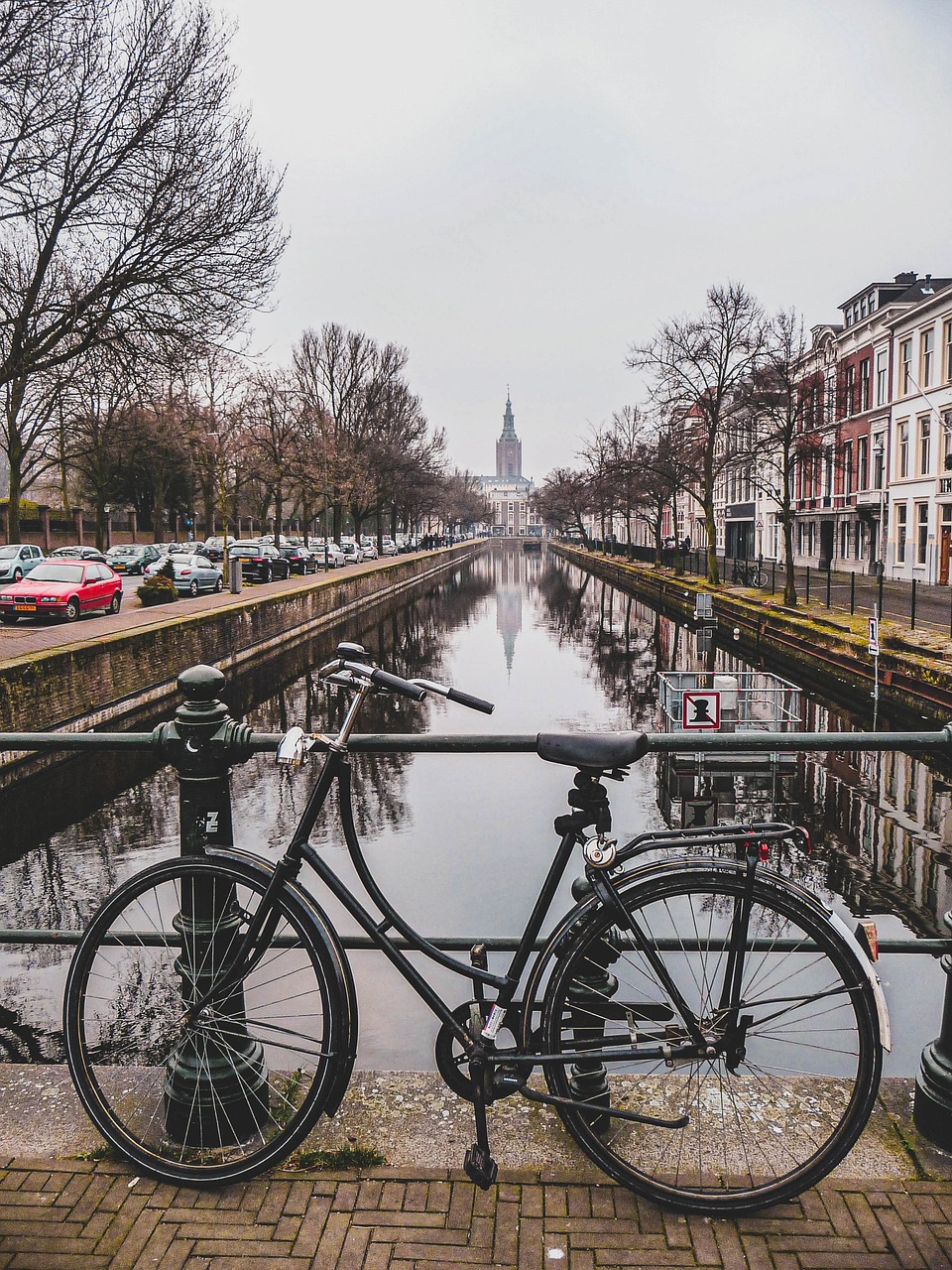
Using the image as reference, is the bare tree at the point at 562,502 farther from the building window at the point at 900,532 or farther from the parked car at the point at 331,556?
the building window at the point at 900,532

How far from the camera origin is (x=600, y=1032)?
8.48 ft

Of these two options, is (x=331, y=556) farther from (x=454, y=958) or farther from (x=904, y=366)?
(x=454, y=958)

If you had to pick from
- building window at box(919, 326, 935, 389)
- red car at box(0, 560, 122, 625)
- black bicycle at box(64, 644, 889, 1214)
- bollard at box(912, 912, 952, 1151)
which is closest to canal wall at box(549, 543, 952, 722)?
building window at box(919, 326, 935, 389)

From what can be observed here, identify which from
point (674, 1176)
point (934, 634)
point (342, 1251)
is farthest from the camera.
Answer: point (934, 634)

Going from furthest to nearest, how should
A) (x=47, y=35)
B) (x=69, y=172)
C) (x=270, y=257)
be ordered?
(x=270, y=257) → (x=69, y=172) → (x=47, y=35)

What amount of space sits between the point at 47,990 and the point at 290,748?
694cm

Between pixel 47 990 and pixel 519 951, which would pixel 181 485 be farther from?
pixel 519 951

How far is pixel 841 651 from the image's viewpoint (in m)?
22.0

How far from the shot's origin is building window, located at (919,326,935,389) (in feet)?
124

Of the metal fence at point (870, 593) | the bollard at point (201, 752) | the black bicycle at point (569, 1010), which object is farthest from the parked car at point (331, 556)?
the black bicycle at point (569, 1010)

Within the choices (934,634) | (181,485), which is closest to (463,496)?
(181,485)

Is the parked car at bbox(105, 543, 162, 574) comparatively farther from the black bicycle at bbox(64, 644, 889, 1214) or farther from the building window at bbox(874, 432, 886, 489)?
the black bicycle at bbox(64, 644, 889, 1214)

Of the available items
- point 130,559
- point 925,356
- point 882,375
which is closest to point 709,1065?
point 925,356

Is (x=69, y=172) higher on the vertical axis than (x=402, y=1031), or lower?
higher
